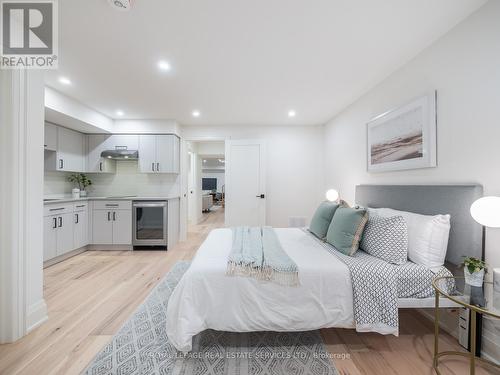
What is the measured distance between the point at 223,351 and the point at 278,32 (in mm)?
2552

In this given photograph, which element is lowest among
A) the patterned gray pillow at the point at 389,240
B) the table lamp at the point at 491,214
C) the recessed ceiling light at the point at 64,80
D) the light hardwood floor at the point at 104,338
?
the light hardwood floor at the point at 104,338

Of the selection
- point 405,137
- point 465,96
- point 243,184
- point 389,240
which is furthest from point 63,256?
point 465,96

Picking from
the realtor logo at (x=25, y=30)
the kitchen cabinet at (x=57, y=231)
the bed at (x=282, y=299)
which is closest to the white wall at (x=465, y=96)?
the bed at (x=282, y=299)

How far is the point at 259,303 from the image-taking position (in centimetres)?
146

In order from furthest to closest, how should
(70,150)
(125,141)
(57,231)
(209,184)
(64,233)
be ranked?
1. (209,184)
2. (125,141)
3. (70,150)
4. (64,233)
5. (57,231)

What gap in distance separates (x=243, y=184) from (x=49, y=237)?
316cm

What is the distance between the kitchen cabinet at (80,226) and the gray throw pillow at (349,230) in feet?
13.1

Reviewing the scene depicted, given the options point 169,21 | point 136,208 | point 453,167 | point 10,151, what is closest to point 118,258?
point 136,208

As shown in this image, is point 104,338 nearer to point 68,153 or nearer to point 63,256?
point 63,256

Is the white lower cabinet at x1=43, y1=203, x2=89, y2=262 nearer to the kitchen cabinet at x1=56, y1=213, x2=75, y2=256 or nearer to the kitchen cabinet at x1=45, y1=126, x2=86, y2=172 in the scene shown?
the kitchen cabinet at x1=56, y1=213, x2=75, y2=256

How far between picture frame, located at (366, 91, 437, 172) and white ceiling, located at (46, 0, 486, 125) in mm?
516

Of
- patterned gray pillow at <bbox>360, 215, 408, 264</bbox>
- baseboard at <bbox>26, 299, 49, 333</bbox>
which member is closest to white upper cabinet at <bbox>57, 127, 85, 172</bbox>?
baseboard at <bbox>26, 299, 49, 333</bbox>

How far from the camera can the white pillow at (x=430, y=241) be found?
5.18ft

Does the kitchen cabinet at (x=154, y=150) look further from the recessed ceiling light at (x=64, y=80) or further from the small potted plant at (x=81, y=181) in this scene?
the recessed ceiling light at (x=64, y=80)
